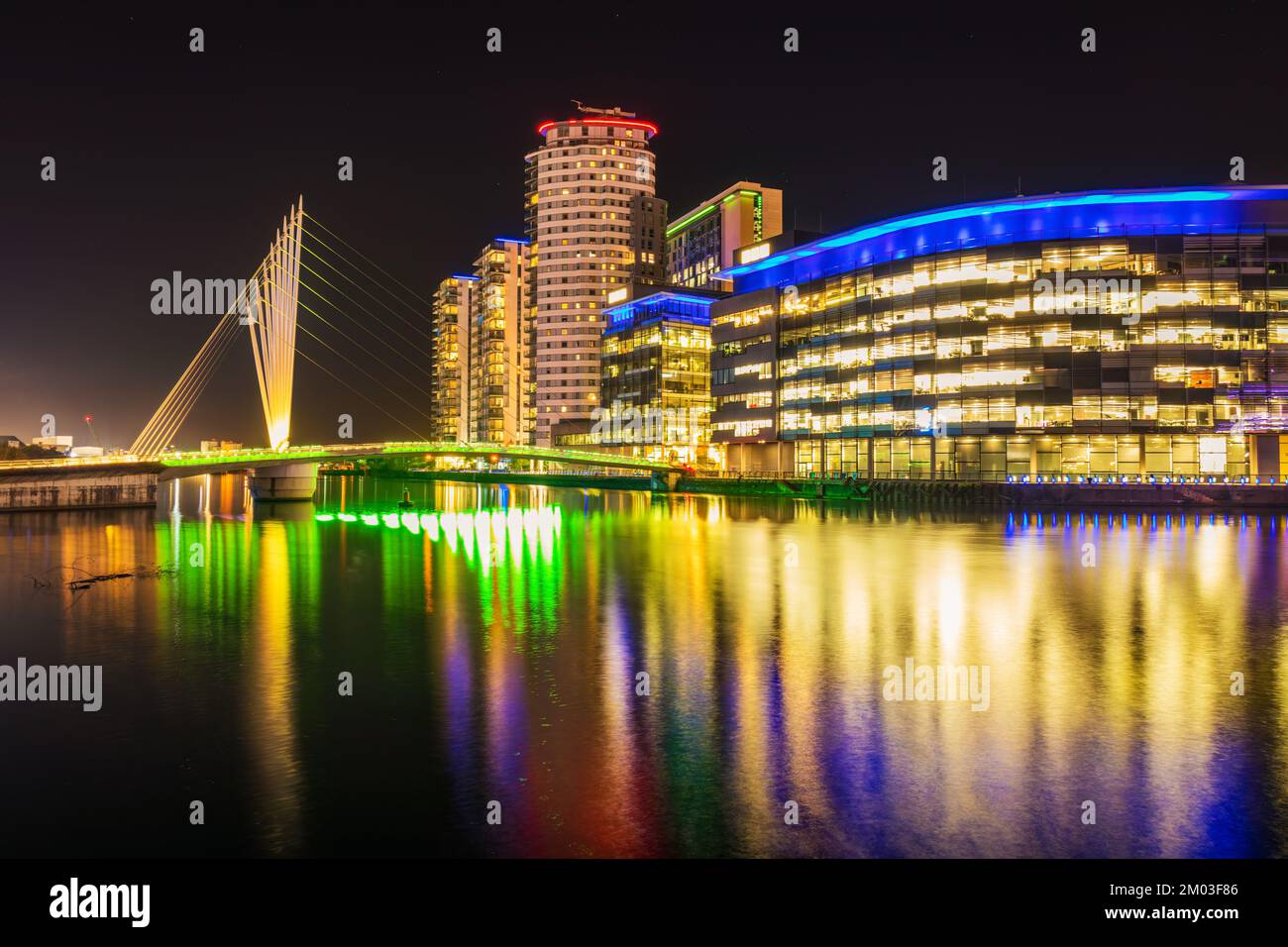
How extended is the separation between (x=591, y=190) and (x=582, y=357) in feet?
122

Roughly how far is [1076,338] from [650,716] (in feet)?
309

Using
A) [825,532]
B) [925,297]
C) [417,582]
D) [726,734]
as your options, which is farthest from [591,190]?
[726,734]

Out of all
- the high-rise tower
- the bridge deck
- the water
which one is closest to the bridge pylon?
the bridge deck

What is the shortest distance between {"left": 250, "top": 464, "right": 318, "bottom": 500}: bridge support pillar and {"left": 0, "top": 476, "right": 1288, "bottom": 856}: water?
54160 millimetres

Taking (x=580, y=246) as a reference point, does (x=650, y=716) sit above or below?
below

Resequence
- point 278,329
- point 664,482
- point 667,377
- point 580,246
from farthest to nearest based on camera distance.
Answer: point 580,246 → point 667,377 → point 664,482 → point 278,329

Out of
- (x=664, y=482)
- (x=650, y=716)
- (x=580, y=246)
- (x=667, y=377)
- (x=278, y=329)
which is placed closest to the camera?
(x=650, y=716)

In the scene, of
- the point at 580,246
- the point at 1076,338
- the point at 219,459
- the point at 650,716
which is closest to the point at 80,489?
the point at 219,459

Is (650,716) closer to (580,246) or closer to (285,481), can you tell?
(285,481)

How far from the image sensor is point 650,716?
40.1 feet

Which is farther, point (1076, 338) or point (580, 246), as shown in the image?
point (580, 246)

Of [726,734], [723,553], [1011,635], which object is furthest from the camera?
[723,553]

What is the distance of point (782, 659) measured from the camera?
52.2 ft
